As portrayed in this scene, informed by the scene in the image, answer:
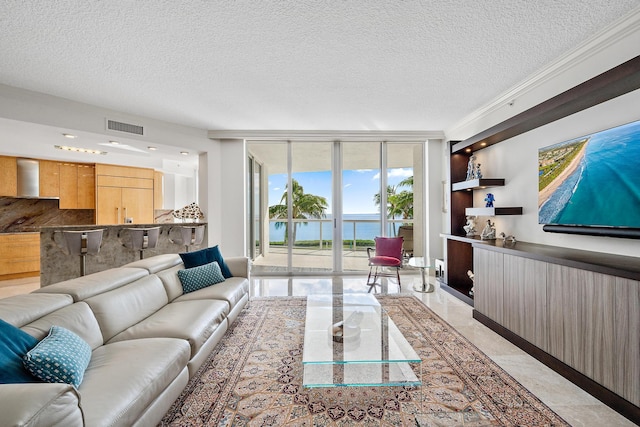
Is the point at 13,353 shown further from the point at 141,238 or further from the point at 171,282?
the point at 141,238

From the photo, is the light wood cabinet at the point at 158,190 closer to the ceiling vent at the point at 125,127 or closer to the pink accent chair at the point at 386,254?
the ceiling vent at the point at 125,127

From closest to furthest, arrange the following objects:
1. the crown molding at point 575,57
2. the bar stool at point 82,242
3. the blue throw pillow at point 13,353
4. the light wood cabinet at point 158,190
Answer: the blue throw pillow at point 13,353 < the crown molding at point 575,57 < the bar stool at point 82,242 < the light wood cabinet at point 158,190

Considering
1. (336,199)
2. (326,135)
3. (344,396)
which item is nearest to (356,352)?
(344,396)

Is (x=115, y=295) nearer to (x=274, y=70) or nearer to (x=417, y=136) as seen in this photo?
(x=274, y=70)

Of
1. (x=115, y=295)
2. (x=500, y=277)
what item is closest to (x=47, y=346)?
(x=115, y=295)

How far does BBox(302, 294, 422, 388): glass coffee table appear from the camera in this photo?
72.9 inches

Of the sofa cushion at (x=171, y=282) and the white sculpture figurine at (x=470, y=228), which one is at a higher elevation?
the white sculpture figurine at (x=470, y=228)

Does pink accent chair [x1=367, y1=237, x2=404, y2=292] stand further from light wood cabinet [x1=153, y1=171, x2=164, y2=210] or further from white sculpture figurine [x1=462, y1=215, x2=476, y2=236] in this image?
light wood cabinet [x1=153, y1=171, x2=164, y2=210]

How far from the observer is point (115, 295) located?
2244mm

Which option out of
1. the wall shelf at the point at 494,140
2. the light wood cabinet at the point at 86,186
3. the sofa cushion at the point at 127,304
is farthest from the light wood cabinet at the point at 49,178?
the wall shelf at the point at 494,140

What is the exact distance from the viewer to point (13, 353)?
1315mm

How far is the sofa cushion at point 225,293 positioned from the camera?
2912 millimetres

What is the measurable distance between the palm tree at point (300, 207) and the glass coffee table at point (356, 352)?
3.15 meters

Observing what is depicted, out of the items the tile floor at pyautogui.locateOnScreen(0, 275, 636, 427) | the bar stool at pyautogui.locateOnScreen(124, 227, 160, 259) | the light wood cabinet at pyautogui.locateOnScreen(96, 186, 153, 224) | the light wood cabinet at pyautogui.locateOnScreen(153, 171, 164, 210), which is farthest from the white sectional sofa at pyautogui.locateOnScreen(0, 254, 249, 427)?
the light wood cabinet at pyautogui.locateOnScreen(153, 171, 164, 210)
